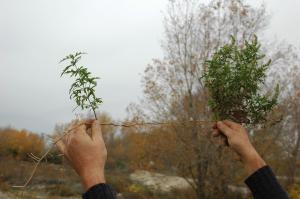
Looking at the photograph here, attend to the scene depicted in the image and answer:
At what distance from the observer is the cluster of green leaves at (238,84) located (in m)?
2.67

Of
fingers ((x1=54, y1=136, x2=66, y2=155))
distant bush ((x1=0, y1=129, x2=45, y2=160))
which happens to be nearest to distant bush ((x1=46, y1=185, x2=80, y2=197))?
distant bush ((x1=0, y1=129, x2=45, y2=160))

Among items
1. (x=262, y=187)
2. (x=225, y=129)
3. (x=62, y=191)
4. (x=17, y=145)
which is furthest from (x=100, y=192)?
(x=17, y=145)

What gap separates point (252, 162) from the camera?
1.92m

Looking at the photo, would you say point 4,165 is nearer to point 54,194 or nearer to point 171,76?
point 54,194

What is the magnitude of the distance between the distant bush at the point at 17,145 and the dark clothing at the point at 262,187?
1339 inches

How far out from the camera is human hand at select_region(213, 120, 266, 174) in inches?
75.0

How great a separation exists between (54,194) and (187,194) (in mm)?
6897

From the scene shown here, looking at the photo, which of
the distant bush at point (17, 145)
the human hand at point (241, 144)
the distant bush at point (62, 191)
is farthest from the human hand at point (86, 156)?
the distant bush at point (17, 145)

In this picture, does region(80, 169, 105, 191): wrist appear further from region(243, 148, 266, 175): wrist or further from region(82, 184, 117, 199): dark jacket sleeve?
region(243, 148, 266, 175): wrist

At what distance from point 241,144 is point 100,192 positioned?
0.74 metres

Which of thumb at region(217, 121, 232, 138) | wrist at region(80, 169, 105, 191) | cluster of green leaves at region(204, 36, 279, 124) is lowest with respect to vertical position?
wrist at region(80, 169, 105, 191)

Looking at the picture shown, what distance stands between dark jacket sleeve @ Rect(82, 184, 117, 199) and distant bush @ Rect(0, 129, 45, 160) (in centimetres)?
3400

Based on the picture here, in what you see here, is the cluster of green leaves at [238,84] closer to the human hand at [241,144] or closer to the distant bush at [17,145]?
the human hand at [241,144]

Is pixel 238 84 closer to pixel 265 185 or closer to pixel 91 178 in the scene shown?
pixel 265 185
